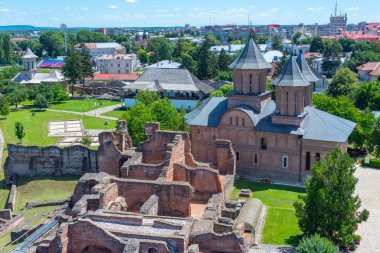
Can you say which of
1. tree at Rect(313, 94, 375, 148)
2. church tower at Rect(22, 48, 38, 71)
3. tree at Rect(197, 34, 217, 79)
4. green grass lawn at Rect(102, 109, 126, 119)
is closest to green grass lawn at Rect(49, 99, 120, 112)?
green grass lawn at Rect(102, 109, 126, 119)

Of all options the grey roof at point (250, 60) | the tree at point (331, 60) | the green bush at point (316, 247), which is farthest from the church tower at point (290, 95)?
the tree at point (331, 60)

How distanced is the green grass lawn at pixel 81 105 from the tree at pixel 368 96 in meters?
48.9

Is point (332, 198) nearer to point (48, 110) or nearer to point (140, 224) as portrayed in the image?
point (140, 224)

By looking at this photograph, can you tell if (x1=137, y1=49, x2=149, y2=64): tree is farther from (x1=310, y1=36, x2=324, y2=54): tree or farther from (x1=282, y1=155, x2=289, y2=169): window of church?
(x1=282, y1=155, x2=289, y2=169): window of church

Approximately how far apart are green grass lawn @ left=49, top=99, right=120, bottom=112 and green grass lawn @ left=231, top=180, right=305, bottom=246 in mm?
51898

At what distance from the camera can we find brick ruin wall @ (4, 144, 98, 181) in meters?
51.2

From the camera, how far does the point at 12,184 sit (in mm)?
51469

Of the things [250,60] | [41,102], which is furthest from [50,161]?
[41,102]

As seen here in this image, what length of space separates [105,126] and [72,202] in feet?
127

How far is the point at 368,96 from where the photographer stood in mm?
75688

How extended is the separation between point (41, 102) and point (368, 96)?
202 ft

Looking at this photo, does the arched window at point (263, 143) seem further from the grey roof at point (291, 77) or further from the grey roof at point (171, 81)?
the grey roof at point (171, 81)

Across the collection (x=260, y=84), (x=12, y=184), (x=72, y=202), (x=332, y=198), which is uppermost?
(x=260, y=84)

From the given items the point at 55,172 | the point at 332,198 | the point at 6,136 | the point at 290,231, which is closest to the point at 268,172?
the point at 290,231
